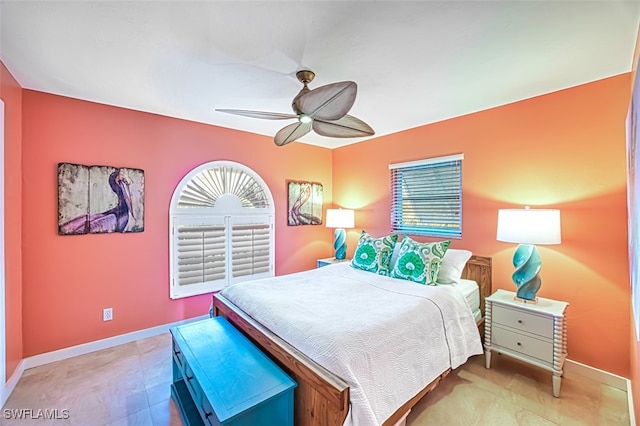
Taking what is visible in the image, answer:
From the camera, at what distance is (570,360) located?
2381mm

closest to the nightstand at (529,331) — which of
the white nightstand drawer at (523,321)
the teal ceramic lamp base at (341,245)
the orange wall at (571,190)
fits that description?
the white nightstand drawer at (523,321)

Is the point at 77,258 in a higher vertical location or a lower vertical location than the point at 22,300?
higher

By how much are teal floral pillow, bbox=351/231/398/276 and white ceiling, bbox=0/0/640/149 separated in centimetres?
147

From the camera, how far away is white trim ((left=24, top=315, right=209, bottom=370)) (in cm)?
247

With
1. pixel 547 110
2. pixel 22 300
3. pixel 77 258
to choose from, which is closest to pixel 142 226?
pixel 77 258

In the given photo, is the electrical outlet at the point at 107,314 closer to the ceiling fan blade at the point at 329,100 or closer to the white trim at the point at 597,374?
the ceiling fan blade at the point at 329,100

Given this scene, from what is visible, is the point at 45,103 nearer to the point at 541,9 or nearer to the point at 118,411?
the point at 118,411

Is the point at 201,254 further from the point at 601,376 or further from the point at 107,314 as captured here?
the point at 601,376

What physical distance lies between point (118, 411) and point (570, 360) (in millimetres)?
3590

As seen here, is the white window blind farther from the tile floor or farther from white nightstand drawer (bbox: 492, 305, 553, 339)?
white nightstand drawer (bbox: 492, 305, 553, 339)

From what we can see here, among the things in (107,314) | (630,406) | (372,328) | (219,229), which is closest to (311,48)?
(372,328)

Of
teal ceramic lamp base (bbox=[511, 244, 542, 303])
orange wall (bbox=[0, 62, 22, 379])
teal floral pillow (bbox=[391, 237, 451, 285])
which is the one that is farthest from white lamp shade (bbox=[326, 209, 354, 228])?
orange wall (bbox=[0, 62, 22, 379])

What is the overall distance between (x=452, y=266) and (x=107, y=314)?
3.48 m

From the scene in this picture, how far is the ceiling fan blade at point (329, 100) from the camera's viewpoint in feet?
5.14
